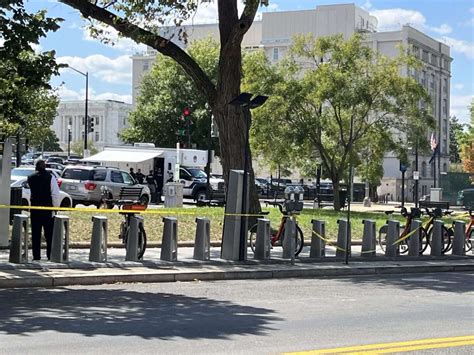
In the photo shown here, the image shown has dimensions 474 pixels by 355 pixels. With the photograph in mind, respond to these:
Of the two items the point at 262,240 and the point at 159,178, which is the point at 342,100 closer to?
the point at 159,178

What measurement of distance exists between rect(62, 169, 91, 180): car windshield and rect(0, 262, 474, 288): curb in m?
16.1

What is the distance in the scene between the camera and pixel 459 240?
1783 cm

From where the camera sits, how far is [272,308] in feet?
31.8

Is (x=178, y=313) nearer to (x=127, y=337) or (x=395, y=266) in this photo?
(x=127, y=337)

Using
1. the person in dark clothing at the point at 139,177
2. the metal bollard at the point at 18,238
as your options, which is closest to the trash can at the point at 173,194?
the person in dark clothing at the point at 139,177

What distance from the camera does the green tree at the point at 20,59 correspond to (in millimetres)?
13398

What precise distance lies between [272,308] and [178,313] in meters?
1.38

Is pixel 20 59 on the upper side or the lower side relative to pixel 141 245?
upper

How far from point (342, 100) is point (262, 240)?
1511 centimetres

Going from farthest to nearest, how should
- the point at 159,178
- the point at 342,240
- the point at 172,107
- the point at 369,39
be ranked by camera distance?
the point at 369,39, the point at 172,107, the point at 159,178, the point at 342,240

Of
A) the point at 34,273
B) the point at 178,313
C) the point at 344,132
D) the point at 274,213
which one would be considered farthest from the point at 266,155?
the point at 178,313

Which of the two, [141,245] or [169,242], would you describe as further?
[141,245]

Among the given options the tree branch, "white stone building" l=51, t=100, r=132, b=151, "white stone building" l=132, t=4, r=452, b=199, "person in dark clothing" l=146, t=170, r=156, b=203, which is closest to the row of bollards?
the tree branch

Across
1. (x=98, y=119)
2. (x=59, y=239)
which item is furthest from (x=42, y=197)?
(x=98, y=119)
